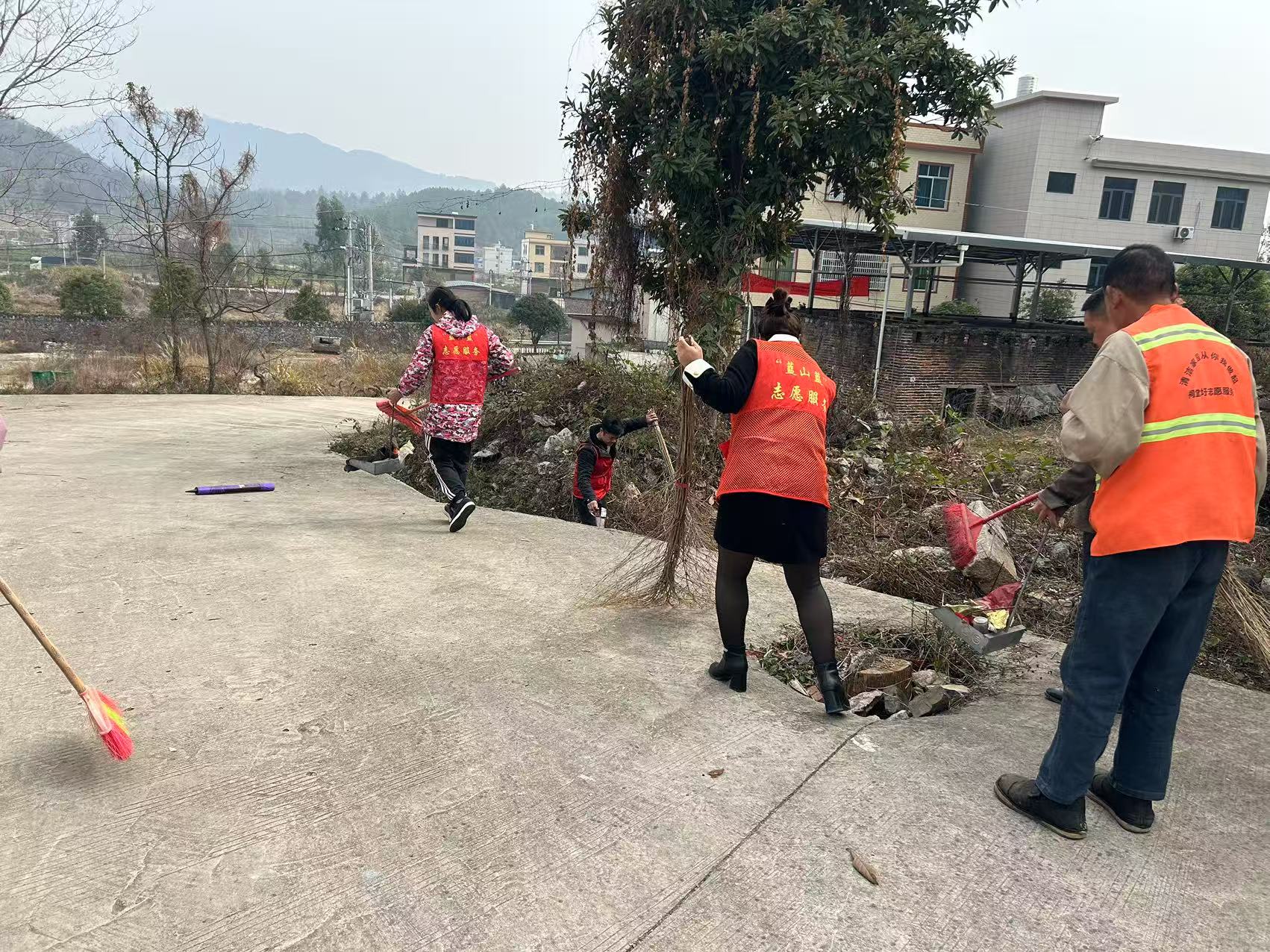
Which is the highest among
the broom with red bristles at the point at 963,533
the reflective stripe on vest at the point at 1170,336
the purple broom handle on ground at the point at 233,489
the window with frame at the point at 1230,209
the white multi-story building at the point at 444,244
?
the white multi-story building at the point at 444,244

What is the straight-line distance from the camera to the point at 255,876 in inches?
82.0

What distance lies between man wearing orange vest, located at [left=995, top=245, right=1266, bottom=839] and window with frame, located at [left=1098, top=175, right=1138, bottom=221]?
35.2m

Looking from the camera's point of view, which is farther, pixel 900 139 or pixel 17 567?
pixel 17 567

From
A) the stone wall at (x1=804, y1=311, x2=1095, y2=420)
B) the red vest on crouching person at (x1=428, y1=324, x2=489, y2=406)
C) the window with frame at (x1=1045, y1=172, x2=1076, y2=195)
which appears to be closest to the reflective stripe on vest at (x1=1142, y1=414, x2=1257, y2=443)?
the red vest on crouching person at (x1=428, y1=324, x2=489, y2=406)

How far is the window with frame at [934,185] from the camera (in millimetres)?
31516

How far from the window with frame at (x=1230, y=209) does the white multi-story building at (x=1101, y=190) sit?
0.03 meters

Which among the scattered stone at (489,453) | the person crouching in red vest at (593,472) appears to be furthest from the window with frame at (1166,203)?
the person crouching in red vest at (593,472)

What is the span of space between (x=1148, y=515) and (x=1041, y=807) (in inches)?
36.8

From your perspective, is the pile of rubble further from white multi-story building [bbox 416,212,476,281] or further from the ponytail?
white multi-story building [bbox 416,212,476,281]


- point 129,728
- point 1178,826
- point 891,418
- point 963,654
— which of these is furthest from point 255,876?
point 891,418

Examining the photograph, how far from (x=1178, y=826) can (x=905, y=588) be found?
243 centimetres

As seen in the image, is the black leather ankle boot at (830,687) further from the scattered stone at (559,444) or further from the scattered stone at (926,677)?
the scattered stone at (559,444)

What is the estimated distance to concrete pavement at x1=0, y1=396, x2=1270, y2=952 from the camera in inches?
77.9

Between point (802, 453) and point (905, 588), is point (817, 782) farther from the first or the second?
point (905, 588)
